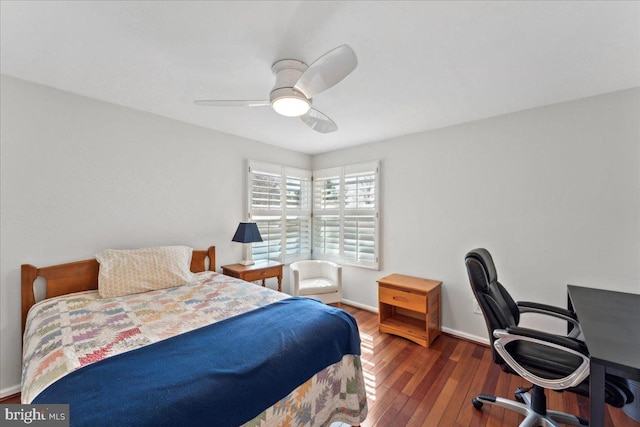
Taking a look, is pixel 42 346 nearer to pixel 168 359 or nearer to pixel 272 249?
pixel 168 359

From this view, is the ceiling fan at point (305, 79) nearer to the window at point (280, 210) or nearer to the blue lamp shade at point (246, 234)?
the blue lamp shade at point (246, 234)

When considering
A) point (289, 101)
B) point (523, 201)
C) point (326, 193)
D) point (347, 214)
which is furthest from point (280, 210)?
point (523, 201)

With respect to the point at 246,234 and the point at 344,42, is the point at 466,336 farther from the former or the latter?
the point at 344,42

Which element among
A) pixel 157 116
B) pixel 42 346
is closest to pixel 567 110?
pixel 157 116

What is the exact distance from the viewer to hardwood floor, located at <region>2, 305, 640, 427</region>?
1.73 meters

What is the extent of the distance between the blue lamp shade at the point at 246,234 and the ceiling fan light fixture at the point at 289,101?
5.50ft

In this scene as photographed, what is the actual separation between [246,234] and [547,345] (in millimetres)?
2713

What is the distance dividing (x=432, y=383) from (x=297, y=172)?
10.1 feet

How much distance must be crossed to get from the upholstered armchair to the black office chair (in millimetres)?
1831

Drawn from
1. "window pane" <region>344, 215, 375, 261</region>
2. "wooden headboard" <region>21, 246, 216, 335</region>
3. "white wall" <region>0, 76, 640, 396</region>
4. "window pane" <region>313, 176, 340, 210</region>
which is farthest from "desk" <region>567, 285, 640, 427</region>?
"wooden headboard" <region>21, 246, 216, 335</region>

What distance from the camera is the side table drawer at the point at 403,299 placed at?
2689 mm

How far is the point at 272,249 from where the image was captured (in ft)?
12.1

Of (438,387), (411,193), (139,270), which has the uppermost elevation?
(411,193)

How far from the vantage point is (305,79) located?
1461mm
